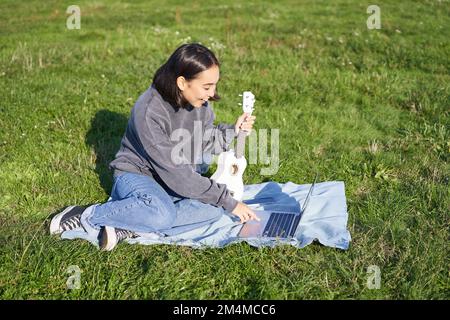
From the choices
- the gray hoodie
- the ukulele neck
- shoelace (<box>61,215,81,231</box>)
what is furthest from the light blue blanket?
the ukulele neck

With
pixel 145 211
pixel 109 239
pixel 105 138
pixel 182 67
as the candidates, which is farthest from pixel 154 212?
pixel 105 138

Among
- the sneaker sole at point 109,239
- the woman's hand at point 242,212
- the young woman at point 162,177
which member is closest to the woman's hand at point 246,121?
the young woman at point 162,177

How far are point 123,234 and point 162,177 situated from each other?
1.70 feet

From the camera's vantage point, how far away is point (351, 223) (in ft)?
14.6

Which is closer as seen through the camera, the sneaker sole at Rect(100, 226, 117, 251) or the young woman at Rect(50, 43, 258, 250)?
the sneaker sole at Rect(100, 226, 117, 251)

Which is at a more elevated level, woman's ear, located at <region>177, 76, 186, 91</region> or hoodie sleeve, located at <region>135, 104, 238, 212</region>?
woman's ear, located at <region>177, 76, 186, 91</region>

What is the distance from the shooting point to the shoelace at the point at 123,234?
419cm

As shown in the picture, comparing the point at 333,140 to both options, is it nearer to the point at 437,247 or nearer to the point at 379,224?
the point at 379,224

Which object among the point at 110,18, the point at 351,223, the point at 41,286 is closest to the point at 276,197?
the point at 351,223

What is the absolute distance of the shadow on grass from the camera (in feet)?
17.4

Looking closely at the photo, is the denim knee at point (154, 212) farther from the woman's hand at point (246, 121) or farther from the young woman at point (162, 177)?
the woman's hand at point (246, 121)

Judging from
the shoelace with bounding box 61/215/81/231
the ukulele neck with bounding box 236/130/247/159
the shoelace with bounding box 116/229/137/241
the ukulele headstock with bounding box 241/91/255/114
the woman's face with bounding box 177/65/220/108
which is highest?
the woman's face with bounding box 177/65/220/108

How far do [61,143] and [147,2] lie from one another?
31.3ft

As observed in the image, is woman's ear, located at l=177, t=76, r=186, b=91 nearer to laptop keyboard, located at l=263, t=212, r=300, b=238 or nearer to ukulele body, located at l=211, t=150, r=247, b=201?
ukulele body, located at l=211, t=150, r=247, b=201
